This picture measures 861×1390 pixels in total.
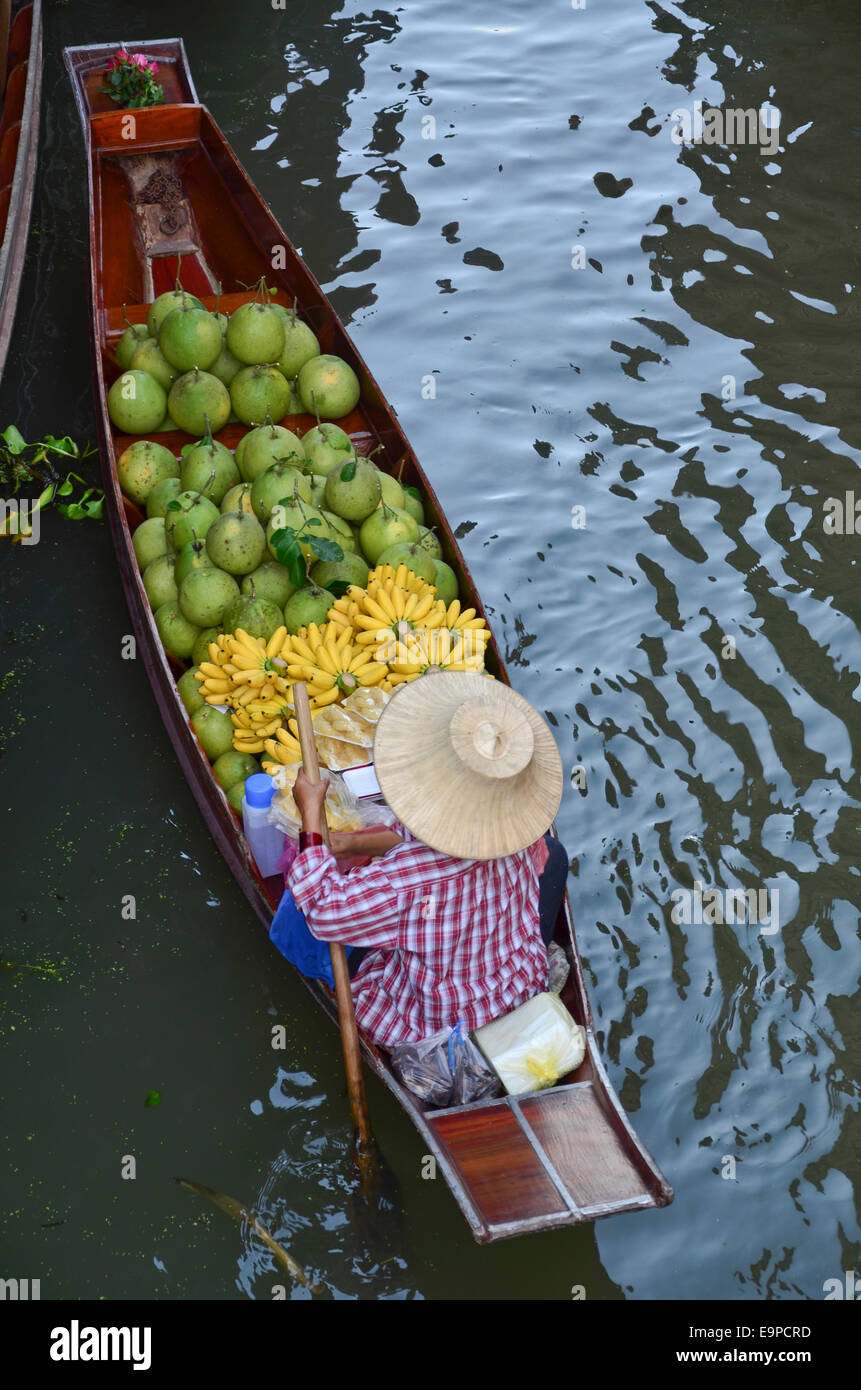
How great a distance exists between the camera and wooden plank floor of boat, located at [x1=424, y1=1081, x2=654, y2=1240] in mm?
3016

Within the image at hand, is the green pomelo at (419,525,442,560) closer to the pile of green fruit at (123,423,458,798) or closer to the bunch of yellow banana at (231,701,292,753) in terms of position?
the pile of green fruit at (123,423,458,798)

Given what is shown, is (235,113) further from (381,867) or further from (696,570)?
(381,867)

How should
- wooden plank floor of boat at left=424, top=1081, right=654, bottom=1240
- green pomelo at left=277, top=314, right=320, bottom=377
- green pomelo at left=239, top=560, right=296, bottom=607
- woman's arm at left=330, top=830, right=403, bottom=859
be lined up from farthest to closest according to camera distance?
green pomelo at left=277, top=314, right=320, bottom=377 → green pomelo at left=239, top=560, right=296, bottom=607 → woman's arm at left=330, top=830, right=403, bottom=859 → wooden plank floor of boat at left=424, top=1081, right=654, bottom=1240

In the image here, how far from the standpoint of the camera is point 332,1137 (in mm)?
3947

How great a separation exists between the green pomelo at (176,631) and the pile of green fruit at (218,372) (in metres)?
0.97

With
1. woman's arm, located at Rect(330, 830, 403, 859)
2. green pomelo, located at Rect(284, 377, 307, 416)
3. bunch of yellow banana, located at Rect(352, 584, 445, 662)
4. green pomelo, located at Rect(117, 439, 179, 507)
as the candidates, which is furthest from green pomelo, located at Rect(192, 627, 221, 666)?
green pomelo, located at Rect(284, 377, 307, 416)

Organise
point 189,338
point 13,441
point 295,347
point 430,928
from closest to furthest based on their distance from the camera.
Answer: point 430,928
point 189,338
point 295,347
point 13,441

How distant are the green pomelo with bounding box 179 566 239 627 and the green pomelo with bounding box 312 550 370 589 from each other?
32 centimetres

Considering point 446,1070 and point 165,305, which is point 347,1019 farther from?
point 165,305

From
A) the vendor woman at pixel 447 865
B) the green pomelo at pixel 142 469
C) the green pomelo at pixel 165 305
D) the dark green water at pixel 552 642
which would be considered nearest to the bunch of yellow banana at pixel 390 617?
the vendor woman at pixel 447 865

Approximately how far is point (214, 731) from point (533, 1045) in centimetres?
168

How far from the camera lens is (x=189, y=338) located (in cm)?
511

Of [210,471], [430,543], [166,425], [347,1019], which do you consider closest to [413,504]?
[430,543]

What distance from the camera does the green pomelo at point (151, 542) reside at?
4777mm
